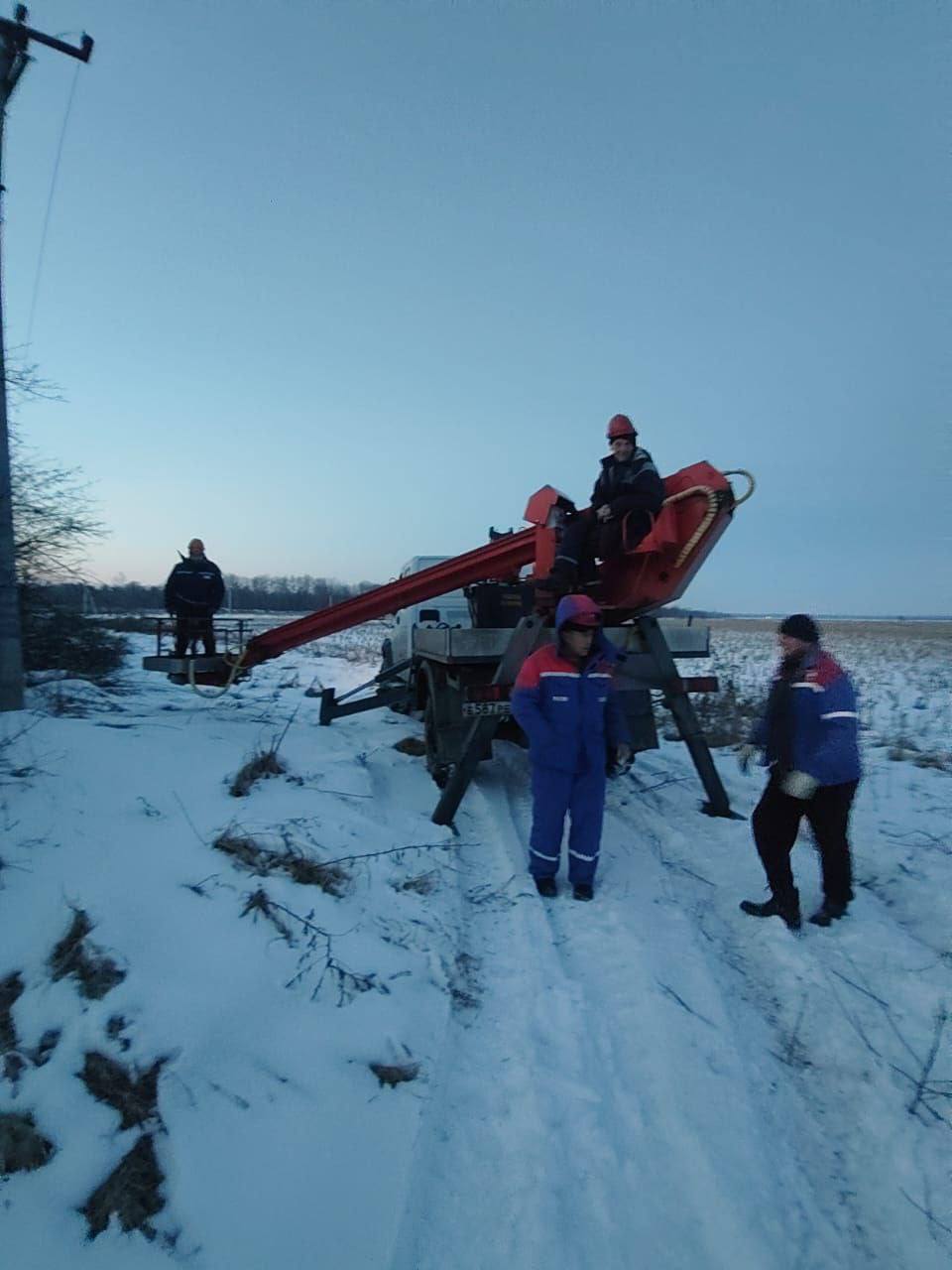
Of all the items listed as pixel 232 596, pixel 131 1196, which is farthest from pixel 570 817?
pixel 232 596

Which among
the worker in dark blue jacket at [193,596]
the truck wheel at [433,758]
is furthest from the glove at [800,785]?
the worker in dark blue jacket at [193,596]

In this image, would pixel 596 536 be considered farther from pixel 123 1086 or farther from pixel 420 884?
pixel 123 1086

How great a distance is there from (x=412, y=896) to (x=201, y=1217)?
1.94m

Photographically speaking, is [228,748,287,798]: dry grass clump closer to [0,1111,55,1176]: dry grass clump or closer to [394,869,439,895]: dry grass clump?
[394,869,439,895]: dry grass clump

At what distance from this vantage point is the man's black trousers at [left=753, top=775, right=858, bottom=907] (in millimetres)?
3506

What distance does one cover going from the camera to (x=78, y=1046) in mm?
2268

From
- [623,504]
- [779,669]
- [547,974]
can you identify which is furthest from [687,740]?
[547,974]

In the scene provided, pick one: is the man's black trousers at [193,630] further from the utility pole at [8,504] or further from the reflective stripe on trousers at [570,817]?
the reflective stripe on trousers at [570,817]

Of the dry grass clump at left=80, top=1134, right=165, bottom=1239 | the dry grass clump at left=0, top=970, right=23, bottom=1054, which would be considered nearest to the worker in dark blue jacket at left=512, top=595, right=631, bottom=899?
the dry grass clump at left=80, top=1134, right=165, bottom=1239

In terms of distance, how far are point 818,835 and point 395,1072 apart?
101 inches

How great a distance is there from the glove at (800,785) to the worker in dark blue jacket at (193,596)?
6828mm

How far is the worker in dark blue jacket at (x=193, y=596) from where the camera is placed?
8.08 m

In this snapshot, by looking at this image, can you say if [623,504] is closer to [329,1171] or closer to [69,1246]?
[329,1171]

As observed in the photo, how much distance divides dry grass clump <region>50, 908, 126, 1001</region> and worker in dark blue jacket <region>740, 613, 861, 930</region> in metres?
3.22
